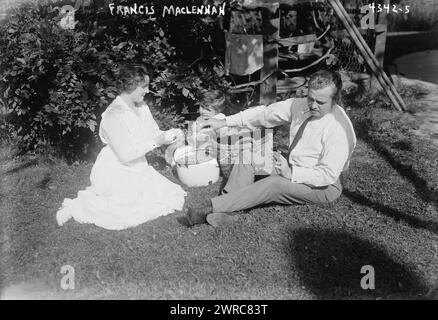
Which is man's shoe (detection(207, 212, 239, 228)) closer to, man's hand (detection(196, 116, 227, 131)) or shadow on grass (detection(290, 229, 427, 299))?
shadow on grass (detection(290, 229, 427, 299))

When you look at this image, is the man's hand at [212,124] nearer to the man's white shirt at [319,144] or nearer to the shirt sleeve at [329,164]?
the man's white shirt at [319,144]

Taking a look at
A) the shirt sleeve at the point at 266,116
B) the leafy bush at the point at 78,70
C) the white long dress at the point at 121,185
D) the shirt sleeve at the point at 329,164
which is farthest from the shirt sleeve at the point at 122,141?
the shirt sleeve at the point at 329,164

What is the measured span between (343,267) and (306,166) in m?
1.21

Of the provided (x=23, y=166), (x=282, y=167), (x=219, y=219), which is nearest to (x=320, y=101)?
(x=282, y=167)

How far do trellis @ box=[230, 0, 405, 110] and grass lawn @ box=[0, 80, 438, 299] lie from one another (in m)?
2.12

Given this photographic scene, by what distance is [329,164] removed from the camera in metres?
4.38

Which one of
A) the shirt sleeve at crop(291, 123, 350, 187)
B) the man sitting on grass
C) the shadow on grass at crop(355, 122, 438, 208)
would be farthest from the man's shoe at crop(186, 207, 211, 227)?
the shadow on grass at crop(355, 122, 438, 208)
